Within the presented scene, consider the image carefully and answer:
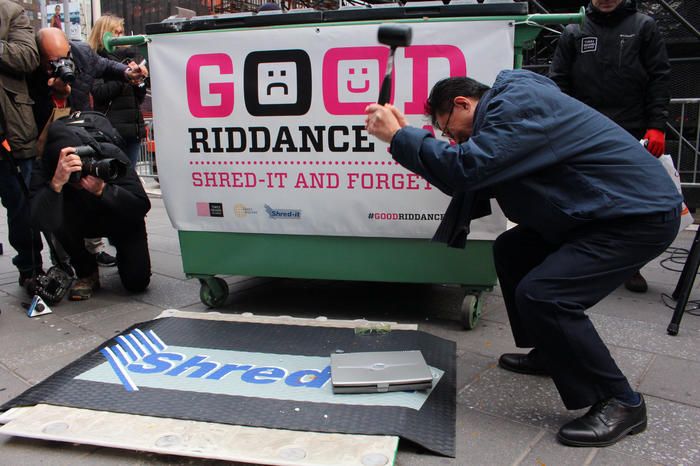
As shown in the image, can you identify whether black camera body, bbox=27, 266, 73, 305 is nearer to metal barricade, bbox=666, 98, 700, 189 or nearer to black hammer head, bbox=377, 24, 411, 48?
black hammer head, bbox=377, 24, 411, 48

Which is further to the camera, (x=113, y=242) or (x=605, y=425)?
(x=113, y=242)

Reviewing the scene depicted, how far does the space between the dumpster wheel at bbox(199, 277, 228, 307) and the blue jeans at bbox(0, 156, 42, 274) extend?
1094 millimetres

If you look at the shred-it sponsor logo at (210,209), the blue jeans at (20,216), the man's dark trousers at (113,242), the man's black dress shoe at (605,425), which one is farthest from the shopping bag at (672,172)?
the blue jeans at (20,216)

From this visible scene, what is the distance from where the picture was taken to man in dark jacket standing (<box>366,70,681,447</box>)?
5.93ft

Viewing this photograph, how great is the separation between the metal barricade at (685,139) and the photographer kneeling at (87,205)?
223 inches

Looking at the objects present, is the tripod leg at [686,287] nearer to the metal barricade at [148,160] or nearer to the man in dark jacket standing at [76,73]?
the man in dark jacket standing at [76,73]

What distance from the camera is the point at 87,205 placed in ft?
11.4

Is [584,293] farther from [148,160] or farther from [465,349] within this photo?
[148,160]

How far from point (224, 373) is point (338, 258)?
2.96ft

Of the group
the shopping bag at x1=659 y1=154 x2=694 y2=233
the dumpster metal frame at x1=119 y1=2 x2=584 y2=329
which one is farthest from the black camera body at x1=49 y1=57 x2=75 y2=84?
the shopping bag at x1=659 y1=154 x2=694 y2=233

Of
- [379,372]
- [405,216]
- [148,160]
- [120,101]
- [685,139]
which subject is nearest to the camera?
[379,372]

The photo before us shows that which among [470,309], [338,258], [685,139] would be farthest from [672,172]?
[685,139]

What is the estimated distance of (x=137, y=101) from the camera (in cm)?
435

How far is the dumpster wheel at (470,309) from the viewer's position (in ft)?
9.29
